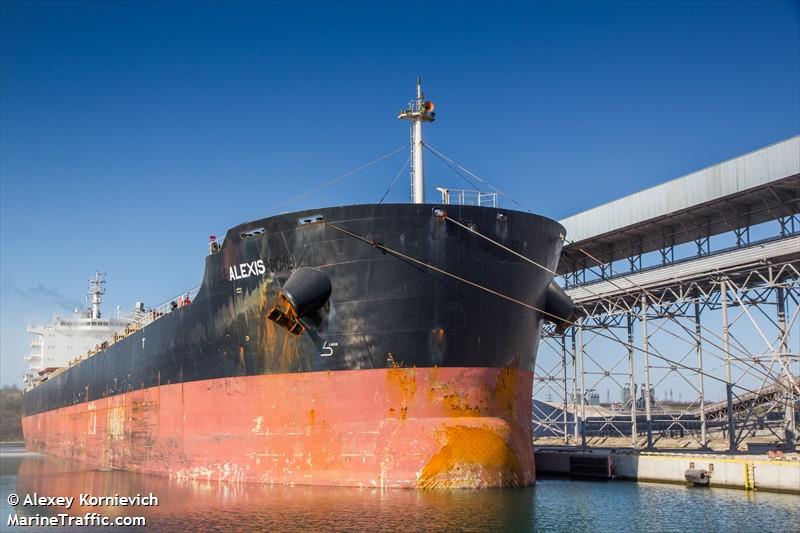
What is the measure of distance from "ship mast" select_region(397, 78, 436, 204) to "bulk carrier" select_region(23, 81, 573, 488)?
0.03m

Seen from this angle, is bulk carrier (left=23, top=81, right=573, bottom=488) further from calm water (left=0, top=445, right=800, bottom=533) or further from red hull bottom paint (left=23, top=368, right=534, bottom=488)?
calm water (left=0, top=445, right=800, bottom=533)

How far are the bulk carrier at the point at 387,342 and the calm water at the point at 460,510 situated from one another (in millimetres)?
676

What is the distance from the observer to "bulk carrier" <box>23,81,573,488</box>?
14.2 meters

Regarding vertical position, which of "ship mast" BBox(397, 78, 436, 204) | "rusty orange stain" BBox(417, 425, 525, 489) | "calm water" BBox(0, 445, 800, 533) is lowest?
"calm water" BBox(0, 445, 800, 533)

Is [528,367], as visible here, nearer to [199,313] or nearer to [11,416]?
[199,313]

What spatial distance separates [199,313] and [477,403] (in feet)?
24.6

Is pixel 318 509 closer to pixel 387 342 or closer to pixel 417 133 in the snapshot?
pixel 387 342

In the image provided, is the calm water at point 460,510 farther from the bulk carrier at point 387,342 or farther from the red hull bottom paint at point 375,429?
the bulk carrier at point 387,342

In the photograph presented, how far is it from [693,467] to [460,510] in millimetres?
6567

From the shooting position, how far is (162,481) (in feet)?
60.8

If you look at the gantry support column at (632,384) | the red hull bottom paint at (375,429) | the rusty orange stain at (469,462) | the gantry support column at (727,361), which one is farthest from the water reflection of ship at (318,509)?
the gantry support column at (632,384)

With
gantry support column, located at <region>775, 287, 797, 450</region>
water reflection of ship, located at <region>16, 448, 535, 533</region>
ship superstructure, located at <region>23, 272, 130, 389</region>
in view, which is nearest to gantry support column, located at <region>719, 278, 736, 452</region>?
gantry support column, located at <region>775, 287, 797, 450</region>

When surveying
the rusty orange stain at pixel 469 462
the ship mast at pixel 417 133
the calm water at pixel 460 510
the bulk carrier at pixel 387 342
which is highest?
the ship mast at pixel 417 133

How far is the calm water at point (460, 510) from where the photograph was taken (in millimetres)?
11539
